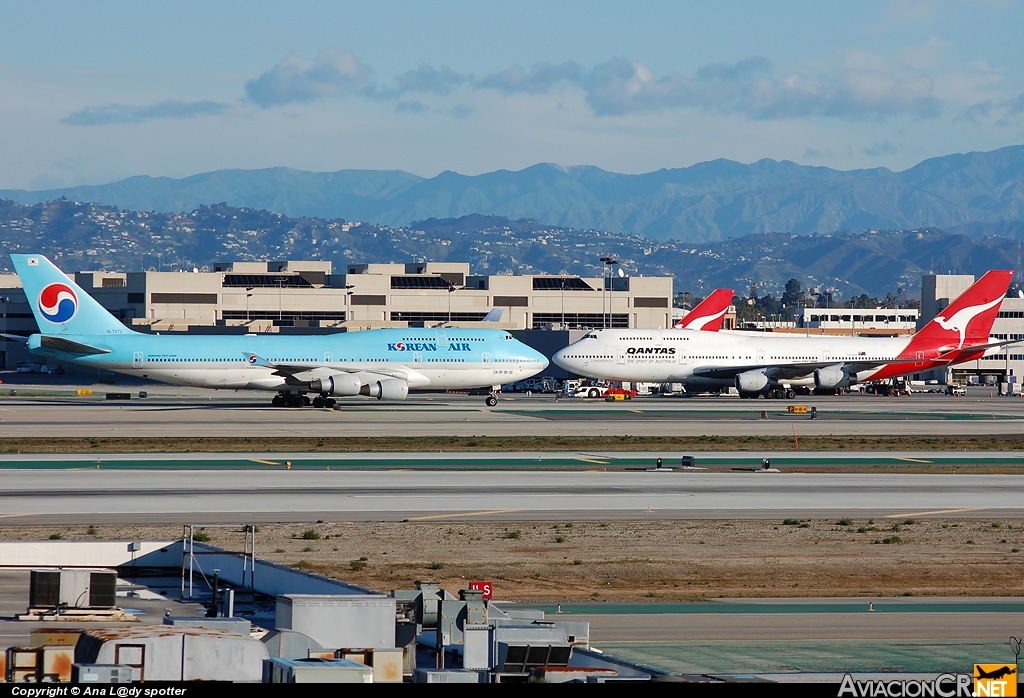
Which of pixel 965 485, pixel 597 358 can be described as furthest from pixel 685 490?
pixel 597 358

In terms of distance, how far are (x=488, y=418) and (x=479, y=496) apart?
35.7 metres

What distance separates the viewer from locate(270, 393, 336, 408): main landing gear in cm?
8331

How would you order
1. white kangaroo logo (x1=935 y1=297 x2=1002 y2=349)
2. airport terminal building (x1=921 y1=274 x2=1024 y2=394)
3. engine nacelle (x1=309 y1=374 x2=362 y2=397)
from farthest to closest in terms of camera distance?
airport terminal building (x1=921 y1=274 x2=1024 y2=394)
white kangaroo logo (x1=935 y1=297 x2=1002 y2=349)
engine nacelle (x1=309 y1=374 x2=362 y2=397)

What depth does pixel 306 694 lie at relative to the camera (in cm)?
999

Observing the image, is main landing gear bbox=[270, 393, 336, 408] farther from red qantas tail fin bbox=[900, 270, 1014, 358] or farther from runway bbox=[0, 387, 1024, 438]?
red qantas tail fin bbox=[900, 270, 1014, 358]

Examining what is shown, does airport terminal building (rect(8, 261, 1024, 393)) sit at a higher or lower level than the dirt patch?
higher

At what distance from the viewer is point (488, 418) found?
7706 cm

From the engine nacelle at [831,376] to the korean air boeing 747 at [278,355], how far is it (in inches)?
1155

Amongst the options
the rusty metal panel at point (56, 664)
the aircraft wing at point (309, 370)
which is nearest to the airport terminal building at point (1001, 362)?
the aircraft wing at point (309, 370)

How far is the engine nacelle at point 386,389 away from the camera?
3169 inches

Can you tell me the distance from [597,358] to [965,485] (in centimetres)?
5595

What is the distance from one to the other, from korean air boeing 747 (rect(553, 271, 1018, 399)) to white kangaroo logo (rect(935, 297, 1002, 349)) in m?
0.08

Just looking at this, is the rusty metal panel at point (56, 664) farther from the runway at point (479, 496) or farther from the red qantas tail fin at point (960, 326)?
the red qantas tail fin at point (960, 326)

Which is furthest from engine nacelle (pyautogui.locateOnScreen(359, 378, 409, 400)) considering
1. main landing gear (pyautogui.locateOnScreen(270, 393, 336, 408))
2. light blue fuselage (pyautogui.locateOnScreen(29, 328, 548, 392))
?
main landing gear (pyautogui.locateOnScreen(270, 393, 336, 408))
